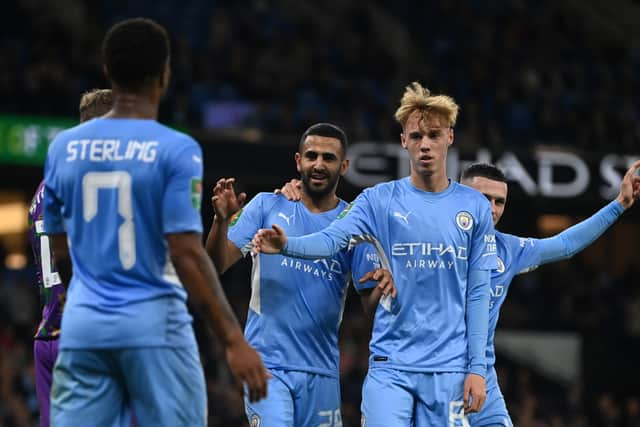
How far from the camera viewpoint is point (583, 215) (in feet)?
67.4

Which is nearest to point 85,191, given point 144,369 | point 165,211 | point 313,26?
point 165,211

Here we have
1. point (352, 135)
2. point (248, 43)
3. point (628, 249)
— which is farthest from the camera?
point (628, 249)

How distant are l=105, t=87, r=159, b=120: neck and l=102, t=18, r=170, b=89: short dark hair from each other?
0.08 m

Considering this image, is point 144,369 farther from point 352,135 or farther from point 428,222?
point 352,135

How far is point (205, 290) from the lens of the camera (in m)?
4.41

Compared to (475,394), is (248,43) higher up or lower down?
higher up

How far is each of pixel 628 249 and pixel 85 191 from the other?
2157cm

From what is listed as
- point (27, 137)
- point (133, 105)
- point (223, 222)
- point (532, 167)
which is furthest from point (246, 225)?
point (532, 167)

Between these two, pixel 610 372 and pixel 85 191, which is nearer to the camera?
pixel 85 191

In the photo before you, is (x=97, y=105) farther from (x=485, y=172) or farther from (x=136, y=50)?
(x=485, y=172)

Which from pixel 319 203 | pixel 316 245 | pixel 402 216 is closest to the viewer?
pixel 316 245

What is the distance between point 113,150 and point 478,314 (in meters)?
2.57

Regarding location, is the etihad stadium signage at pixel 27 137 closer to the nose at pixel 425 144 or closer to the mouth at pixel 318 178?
the mouth at pixel 318 178

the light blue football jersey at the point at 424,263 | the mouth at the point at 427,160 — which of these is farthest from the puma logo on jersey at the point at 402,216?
the mouth at the point at 427,160
